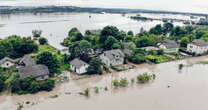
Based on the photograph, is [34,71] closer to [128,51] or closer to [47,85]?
[47,85]

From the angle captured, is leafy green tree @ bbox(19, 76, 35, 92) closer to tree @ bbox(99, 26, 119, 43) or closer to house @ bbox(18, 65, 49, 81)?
house @ bbox(18, 65, 49, 81)

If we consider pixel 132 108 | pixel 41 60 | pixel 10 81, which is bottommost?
pixel 132 108

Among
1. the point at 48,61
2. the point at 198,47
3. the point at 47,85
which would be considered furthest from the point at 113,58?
the point at 198,47

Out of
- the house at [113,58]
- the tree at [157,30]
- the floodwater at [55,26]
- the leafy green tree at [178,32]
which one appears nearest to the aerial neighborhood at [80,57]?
the house at [113,58]

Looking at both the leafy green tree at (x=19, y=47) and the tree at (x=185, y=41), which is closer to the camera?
the leafy green tree at (x=19, y=47)

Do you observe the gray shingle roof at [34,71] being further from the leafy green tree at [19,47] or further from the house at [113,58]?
the leafy green tree at [19,47]

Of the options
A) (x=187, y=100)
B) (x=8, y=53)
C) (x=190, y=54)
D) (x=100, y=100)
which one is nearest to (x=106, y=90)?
→ (x=100, y=100)

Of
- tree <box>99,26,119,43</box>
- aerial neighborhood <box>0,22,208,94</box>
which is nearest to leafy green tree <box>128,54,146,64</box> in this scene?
aerial neighborhood <box>0,22,208,94</box>

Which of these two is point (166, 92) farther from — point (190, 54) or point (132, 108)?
point (190, 54)
